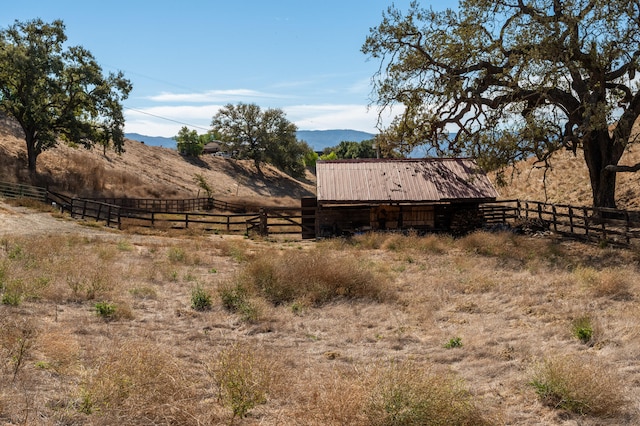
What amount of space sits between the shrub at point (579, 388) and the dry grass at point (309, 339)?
0.12ft

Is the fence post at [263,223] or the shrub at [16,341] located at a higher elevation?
the fence post at [263,223]

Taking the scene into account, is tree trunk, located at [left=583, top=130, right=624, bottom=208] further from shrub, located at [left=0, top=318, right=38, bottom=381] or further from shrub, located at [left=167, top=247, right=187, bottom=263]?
shrub, located at [left=0, top=318, right=38, bottom=381]

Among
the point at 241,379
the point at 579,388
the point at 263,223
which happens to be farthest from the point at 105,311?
the point at 263,223

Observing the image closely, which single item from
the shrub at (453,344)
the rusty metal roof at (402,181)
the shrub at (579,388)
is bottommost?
the shrub at (453,344)

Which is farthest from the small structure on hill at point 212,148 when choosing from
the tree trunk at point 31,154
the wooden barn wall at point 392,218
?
the wooden barn wall at point 392,218

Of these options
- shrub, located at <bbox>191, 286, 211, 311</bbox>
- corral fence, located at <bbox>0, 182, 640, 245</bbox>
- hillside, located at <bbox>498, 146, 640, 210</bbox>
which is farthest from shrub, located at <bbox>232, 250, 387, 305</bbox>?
hillside, located at <bbox>498, 146, 640, 210</bbox>

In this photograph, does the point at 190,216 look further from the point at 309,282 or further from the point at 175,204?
the point at 309,282

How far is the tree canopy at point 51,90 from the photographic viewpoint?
109ft

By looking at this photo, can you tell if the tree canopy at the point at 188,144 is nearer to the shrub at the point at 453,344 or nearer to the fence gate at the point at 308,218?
the fence gate at the point at 308,218

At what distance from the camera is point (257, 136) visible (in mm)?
76312

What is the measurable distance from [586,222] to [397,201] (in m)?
8.42

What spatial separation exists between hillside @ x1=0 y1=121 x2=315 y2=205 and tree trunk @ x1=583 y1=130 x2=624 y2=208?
3624cm

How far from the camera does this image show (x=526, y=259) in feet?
52.0

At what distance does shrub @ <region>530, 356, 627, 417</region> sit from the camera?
549 centimetres
